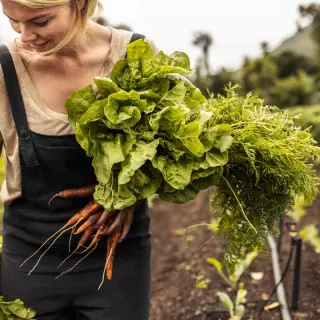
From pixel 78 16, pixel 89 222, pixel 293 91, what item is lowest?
pixel 89 222

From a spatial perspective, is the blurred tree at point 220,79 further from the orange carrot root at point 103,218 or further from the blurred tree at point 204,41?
the orange carrot root at point 103,218

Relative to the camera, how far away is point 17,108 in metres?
2.02

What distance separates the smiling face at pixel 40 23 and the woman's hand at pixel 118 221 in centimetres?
66

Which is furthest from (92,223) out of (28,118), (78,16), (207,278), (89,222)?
(207,278)

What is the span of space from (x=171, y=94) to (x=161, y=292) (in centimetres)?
269

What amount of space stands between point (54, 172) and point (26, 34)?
517 mm

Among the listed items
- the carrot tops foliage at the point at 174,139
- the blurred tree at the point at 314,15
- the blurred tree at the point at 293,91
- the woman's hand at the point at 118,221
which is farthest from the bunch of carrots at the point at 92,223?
the blurred tree at the point at 314,15

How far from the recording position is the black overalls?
2105mm

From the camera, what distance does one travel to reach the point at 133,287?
7.41 feet

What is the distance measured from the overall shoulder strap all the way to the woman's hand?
339 millimetres

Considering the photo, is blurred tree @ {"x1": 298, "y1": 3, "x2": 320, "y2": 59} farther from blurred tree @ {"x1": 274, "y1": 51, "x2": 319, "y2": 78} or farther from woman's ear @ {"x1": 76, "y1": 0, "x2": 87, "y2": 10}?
woman's ear @ {"x1": 76, "y1": 0, "x2": 87, "y2": 10}

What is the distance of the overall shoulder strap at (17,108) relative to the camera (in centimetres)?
202

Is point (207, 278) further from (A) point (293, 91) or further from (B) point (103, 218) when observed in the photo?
(A) point (293, 91)

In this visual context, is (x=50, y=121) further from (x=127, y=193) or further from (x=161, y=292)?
(x=161, y=292)
